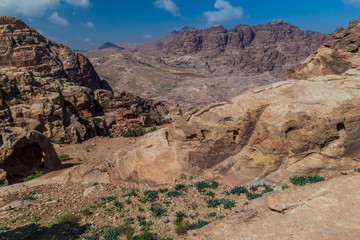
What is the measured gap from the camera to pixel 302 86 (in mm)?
8781

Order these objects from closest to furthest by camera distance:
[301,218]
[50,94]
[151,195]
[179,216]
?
[301,218], [179,216], [151,195], [50,94]

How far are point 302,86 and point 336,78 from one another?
1.95 m

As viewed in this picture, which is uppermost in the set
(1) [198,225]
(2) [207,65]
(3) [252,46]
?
(3) [252,46]

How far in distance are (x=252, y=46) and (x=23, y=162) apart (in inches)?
6157

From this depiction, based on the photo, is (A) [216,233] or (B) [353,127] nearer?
(A) [216,233]

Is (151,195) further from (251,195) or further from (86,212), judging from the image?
(251,195)

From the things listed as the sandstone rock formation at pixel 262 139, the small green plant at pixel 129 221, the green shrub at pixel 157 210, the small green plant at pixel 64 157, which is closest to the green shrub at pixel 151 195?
the green shrub at pixel 157 210

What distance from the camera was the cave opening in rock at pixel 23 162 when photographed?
1094 cm

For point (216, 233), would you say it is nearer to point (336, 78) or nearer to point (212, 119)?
point (212, 119)

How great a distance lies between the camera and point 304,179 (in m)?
7.35

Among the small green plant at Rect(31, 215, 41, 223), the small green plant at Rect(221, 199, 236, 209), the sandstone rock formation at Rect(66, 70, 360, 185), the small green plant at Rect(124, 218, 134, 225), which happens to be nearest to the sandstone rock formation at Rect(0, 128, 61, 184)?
the sandstone rock formation at Rect(66, 70, 360, 185)

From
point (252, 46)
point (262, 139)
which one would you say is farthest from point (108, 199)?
point (252, 46)

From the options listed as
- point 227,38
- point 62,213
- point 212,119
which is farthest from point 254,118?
→ point 227,38

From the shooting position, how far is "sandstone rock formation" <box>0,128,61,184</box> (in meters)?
10.7
